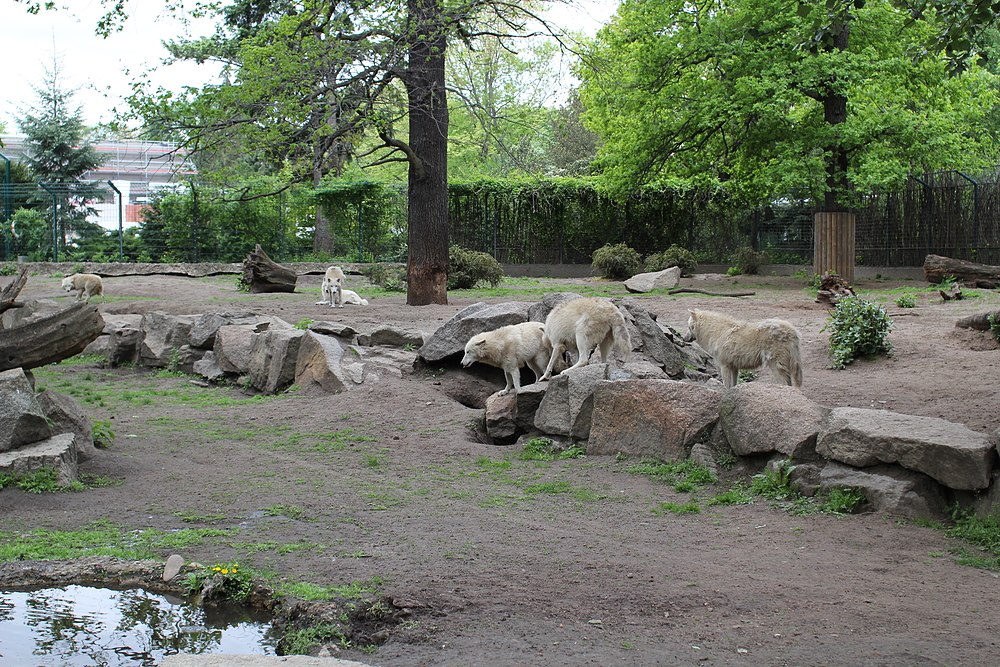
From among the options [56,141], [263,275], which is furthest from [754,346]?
[56,141]

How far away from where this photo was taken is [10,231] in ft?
85.9

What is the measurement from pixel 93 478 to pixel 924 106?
21013 millimetres

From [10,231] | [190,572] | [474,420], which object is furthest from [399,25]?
[10,231]

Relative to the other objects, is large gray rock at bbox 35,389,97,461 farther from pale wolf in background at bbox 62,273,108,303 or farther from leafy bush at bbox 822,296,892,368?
pale wolf in background at bbox 62,273,108,303

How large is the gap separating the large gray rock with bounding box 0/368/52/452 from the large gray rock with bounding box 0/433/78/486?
2.9 inches

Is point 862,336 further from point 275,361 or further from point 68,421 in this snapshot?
point 68,421

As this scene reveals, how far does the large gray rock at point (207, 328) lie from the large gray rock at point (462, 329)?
3911mm

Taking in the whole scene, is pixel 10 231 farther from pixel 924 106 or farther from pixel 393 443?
pixel 924 106

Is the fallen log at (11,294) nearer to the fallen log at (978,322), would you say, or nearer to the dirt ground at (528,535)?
the dirt ground at (528,535)

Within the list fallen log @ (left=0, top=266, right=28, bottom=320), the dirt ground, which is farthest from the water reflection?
fallen log @ (left=0, top=266, right=28, bottom=320)

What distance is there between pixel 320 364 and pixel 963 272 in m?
14.4

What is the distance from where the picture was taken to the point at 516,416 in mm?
8711

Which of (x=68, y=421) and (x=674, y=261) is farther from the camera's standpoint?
(x=674, y=261)

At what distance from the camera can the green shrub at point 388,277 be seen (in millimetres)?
21080
